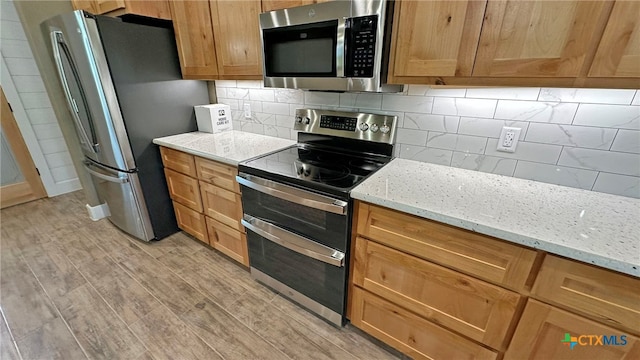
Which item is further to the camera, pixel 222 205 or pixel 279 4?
pixel 222 205

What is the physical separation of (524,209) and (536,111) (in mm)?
480

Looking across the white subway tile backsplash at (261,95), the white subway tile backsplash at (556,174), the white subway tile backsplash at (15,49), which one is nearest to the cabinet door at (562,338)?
the white subway tile backsplash at (556,174)

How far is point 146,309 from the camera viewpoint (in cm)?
159

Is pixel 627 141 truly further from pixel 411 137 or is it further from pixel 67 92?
pixel 67 92

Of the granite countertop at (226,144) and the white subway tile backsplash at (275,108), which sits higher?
the white subway tile backsplash at (275,108)

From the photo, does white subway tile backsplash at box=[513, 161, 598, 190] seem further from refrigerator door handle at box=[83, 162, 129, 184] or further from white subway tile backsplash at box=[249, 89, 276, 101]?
refrigerator door handle at box=[83, 162, 129, 184]

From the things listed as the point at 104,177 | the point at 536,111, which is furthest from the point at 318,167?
the point at 104,177

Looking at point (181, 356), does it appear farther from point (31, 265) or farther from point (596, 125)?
point (596, 125)

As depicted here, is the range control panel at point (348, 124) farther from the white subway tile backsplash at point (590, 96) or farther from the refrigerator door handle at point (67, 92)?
the refrigerator door handle at point (67, 92)

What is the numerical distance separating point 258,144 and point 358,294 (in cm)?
120

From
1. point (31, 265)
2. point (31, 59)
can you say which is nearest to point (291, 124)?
point (31, 265)

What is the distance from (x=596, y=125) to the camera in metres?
1.04

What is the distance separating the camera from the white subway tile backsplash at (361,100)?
150 cm

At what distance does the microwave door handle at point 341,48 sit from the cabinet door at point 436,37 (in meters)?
0.22
